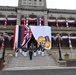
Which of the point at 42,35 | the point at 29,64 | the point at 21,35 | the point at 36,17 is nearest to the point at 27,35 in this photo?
the point at 21,35

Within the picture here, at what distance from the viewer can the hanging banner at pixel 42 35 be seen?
1553 inches

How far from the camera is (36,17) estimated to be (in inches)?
1886

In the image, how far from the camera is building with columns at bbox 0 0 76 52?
46.0 metres

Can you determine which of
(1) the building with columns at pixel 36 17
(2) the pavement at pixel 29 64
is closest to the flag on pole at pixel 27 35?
(1) the building with columns at pixel 36 17

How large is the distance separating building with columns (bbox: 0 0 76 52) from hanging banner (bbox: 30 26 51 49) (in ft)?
19.2

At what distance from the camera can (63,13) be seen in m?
51.1

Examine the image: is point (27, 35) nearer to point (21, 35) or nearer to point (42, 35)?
point (21, 35)

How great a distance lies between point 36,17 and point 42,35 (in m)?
9.73

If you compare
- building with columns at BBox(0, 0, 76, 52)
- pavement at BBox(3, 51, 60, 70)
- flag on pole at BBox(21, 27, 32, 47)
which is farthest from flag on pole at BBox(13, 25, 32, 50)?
pavement at BBox(3, 51, 60, 70)

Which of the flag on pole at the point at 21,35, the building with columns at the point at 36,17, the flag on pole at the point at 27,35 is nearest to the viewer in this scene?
the flag on pole at the point at 21,35

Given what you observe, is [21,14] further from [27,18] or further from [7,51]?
[7,51]

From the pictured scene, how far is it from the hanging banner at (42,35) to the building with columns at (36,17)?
19.2 ft

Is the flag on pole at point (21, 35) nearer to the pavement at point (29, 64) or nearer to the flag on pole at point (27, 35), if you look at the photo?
the flag on pole at point (27, 35)

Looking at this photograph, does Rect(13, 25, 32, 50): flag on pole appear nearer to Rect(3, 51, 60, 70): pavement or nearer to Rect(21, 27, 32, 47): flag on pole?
Rect(21, 27, 32, 47): flag on pole
